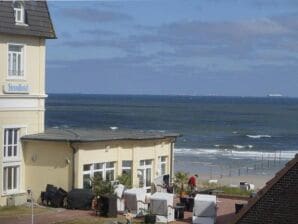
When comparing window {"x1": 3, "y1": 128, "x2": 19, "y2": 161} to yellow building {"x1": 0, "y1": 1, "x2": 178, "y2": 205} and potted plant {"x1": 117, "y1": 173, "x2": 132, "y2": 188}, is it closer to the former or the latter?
yellow building {"x1": 0, "y1": 1, "x2": 178, "y2": 205}

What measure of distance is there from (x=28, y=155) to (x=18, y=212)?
3.28 metres

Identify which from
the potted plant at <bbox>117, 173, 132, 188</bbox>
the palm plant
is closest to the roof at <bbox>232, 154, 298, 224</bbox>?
the palm plant

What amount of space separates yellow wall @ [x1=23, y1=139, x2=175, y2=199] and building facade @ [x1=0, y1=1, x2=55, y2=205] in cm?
44

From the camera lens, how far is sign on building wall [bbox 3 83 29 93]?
29.1 meters

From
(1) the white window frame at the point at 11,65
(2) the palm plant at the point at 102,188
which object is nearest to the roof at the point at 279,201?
(2) the palm plant at the point at 102,188

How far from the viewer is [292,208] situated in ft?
56.0

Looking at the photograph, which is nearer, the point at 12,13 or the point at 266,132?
the point at 12,13

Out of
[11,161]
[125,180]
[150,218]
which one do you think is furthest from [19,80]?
[150,218]

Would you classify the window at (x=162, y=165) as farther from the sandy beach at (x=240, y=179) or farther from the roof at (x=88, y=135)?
the sandy beach at (x=240, y=179)

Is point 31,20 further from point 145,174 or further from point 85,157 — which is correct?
point 145,174

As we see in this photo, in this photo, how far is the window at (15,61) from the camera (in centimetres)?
2936

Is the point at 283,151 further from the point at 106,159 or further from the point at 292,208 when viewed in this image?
the point at 292,208

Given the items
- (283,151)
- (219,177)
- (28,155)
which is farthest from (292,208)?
(283,151)

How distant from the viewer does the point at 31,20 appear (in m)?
30.0
